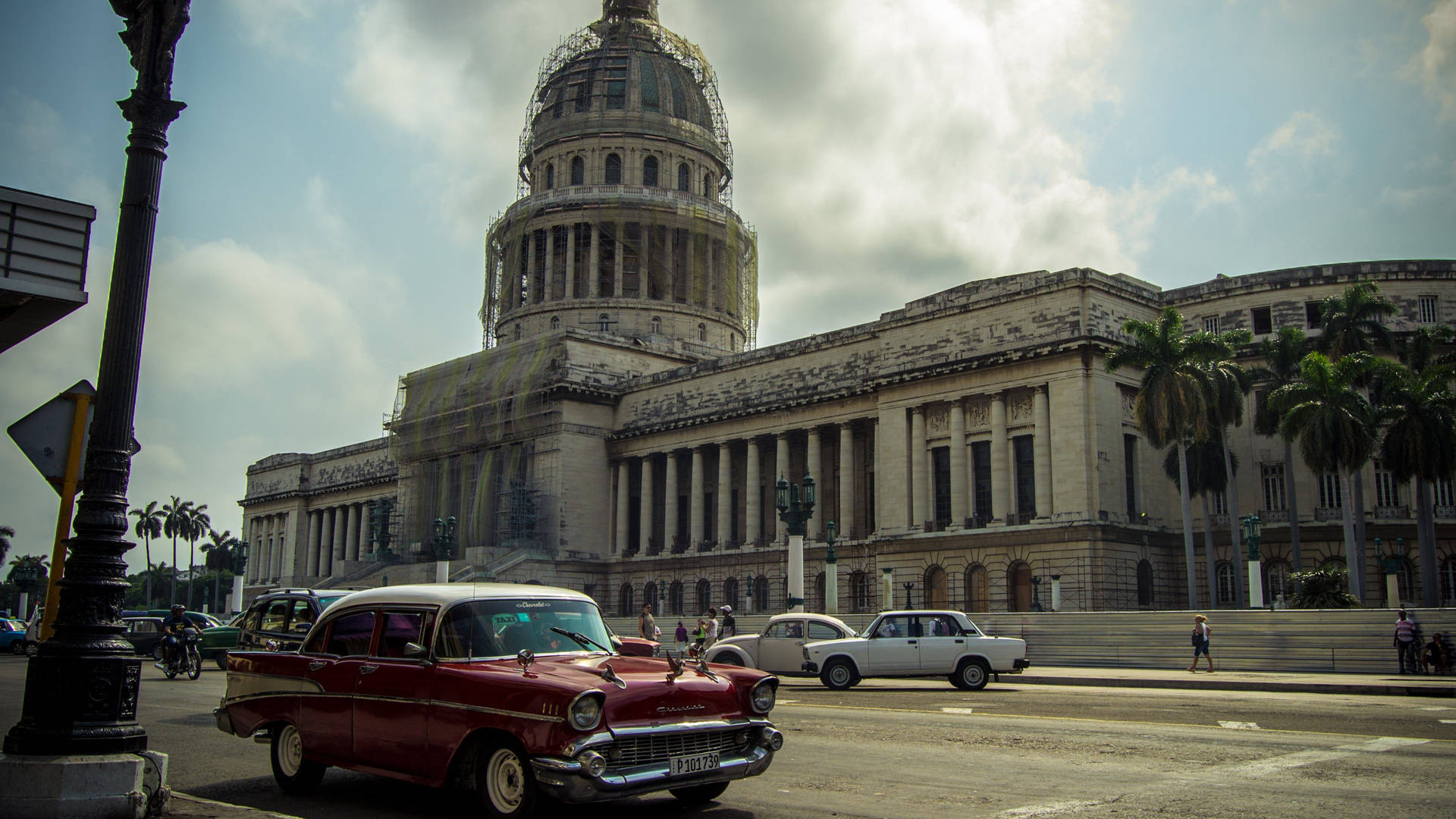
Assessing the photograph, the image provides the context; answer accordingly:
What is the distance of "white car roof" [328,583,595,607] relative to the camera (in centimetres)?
980

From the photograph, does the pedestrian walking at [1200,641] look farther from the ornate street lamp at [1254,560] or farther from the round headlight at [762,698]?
the round headlight at [762,698]

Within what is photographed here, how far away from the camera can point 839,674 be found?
2425 centimetres

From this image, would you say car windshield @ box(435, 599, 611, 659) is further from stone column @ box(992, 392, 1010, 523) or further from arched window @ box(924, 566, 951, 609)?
arched window @ box(924, 566, 951, 609)

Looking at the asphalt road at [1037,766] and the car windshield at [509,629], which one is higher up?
the car windshield at [509,629]

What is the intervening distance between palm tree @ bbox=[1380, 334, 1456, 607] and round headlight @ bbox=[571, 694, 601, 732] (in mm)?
39316

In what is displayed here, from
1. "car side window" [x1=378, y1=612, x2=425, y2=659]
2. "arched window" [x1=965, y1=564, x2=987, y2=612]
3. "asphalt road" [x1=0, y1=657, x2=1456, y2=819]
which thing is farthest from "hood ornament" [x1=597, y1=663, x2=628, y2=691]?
"arched window" [x1=965, y1=564, x2=987, y2=612]

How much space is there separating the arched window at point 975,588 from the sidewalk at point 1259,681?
56.3 feet

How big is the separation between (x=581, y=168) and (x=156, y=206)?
76.3 m

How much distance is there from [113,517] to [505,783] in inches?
138

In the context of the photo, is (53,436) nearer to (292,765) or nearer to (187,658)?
(292,765)

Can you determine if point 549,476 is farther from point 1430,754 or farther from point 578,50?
point 1430,754

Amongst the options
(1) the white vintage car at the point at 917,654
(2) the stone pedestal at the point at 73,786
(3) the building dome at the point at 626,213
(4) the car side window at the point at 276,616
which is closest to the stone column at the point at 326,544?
(3) the building dome at the point at 626,213

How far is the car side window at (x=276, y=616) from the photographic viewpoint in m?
20.1

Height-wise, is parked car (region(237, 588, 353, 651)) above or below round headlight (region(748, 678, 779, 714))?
above
